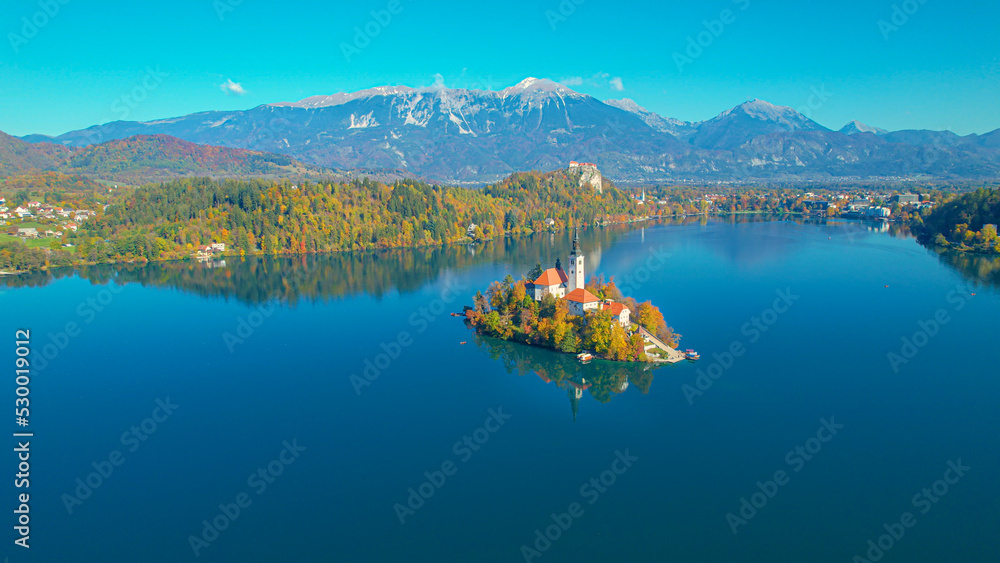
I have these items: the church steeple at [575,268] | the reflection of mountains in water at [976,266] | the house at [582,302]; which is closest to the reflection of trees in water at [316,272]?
the church steeple at [575,268]

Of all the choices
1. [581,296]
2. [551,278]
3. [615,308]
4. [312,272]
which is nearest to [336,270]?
[312,272]

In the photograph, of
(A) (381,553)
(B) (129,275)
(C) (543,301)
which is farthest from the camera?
(B) (129,275)

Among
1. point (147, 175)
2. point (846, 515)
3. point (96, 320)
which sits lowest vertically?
point (846, 515)

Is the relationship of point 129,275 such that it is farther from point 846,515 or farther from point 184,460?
point 846,515

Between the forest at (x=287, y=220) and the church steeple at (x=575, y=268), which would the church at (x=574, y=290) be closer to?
the church steeple at (x=575, y=268)

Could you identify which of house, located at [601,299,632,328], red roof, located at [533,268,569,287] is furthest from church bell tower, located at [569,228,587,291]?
house, located at [601,299,632,328]

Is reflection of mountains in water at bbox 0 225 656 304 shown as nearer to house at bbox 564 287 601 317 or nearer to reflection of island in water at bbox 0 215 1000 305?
reflection of island in water at bbox 0 215 1000 305

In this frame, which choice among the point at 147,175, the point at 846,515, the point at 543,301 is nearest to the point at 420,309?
the point at 543,301
